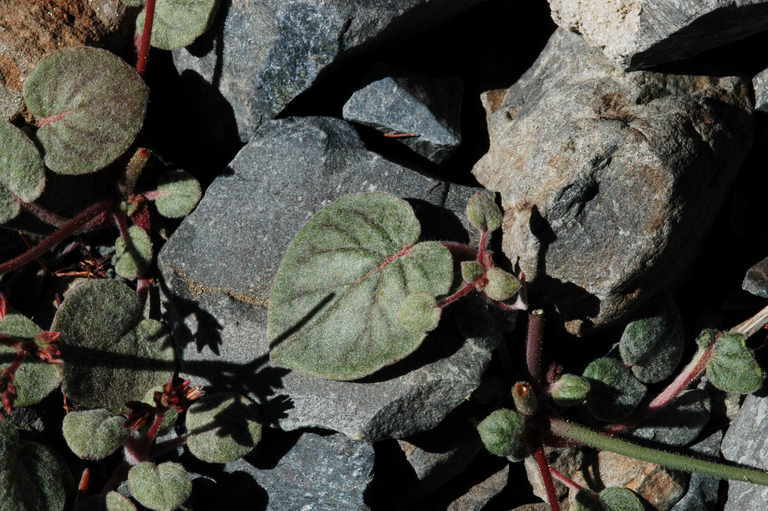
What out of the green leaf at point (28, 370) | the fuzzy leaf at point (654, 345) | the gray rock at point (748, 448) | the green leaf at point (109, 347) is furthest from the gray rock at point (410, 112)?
the gray rock at point (748, 448)

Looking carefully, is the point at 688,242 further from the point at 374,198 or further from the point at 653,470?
the point at 374,198

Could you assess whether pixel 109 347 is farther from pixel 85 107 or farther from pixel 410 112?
pixel 410 112

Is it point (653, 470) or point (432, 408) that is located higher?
point (432, 408)

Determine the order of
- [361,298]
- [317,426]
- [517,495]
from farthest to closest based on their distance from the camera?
[517,495]
[317,426]
[361,298]

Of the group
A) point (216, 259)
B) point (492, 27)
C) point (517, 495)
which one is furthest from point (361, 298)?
point (492, 27)

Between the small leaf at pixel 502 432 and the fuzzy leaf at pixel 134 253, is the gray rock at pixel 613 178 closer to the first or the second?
the small leaf at pixel 502 432

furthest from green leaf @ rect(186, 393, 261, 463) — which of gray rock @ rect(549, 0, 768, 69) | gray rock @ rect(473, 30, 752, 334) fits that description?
gray rock @ rect(549, 0, 768, 69)

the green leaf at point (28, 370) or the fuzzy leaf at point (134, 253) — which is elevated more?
the fuzzy leaf at point (134, 253)
